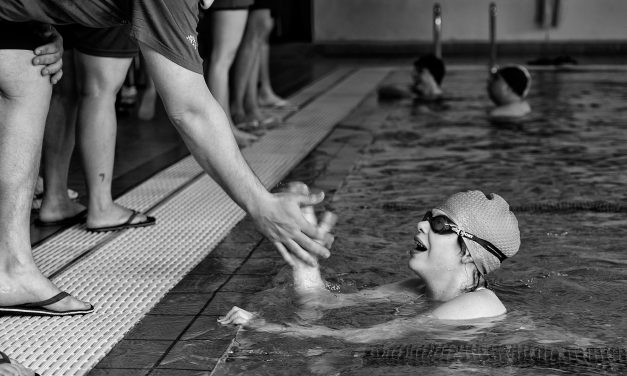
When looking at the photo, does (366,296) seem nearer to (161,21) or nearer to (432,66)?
(161,21)

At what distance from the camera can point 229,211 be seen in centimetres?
478

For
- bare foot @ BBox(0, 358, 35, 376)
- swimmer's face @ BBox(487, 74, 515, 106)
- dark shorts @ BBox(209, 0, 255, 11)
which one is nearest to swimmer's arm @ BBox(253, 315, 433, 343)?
bare foot @ BBox(0, 358, 35, 376)

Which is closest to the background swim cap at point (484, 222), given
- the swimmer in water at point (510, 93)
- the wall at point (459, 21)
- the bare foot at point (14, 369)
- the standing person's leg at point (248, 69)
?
the bare foot at point (14, 369)

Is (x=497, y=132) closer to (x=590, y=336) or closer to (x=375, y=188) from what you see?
(x=375, y=188)

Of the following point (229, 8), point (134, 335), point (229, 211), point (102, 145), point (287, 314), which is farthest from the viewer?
point (229, 8)

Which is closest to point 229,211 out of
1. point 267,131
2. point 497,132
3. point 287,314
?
point 287,314

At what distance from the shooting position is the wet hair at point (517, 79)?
8180 mm

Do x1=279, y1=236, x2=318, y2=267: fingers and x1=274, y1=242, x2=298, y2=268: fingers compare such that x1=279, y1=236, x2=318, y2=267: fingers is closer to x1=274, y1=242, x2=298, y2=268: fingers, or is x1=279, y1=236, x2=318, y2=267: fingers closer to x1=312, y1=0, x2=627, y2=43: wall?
x1=274, y1=242, x2=298, y2=268: fingers

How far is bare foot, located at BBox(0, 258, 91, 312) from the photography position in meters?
3.21

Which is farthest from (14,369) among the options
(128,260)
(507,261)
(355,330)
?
(507,261)

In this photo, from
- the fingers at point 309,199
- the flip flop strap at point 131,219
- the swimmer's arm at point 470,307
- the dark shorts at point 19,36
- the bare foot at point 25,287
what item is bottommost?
the flip flop strap at point 131,219

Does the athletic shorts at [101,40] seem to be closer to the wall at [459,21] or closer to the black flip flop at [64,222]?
the black flip flop at [64,222]

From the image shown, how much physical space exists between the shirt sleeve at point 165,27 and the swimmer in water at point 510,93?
5688mm

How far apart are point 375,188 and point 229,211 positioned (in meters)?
0.99
